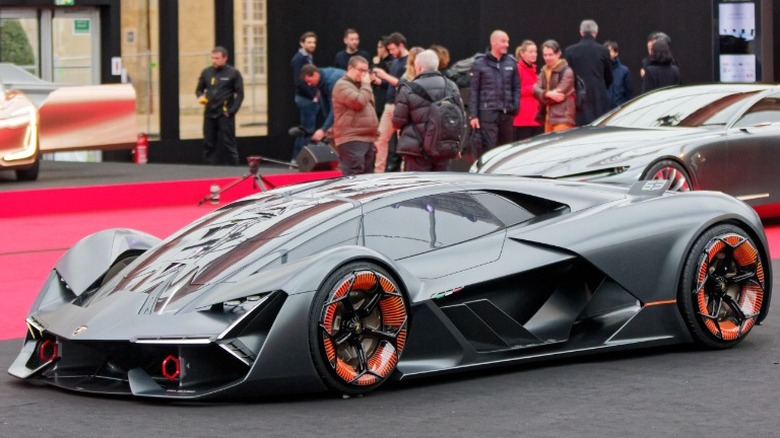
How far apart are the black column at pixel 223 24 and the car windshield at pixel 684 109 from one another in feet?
47.3

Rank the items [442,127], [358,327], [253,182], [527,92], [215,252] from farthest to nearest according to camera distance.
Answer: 1. [527,92]
2. [253,182]
3. [442,127]
4. [215,252]
5. [358,327]

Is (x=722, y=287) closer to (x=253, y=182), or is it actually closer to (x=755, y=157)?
(x=755, y=157)

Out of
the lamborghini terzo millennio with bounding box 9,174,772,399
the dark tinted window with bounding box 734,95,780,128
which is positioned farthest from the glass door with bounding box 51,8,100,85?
the lamborghini terzo millennio with bounding box 9,174,772,399

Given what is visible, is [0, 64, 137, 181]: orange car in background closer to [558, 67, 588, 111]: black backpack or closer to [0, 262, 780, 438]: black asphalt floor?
[558, 67, 588, 111]: black backpack

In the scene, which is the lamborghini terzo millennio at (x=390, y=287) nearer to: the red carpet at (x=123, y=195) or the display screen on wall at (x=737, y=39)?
the red carpet at (x=123, y=195)

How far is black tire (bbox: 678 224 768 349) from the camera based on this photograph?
26.2 ft

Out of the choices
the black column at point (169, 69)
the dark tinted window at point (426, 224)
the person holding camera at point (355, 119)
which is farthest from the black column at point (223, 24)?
the dark tinted window at point (426, 224)

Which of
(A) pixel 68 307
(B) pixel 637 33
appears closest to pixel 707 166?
(A) pixel 68 307

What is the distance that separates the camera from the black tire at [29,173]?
1836 centimetres

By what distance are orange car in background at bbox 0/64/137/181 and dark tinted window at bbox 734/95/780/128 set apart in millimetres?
8135

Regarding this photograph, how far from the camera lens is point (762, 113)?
14344 millimetres

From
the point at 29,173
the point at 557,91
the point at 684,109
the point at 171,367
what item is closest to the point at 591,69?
the point at 557,91

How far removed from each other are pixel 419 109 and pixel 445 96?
0.27 meters

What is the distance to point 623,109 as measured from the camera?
595 inches
